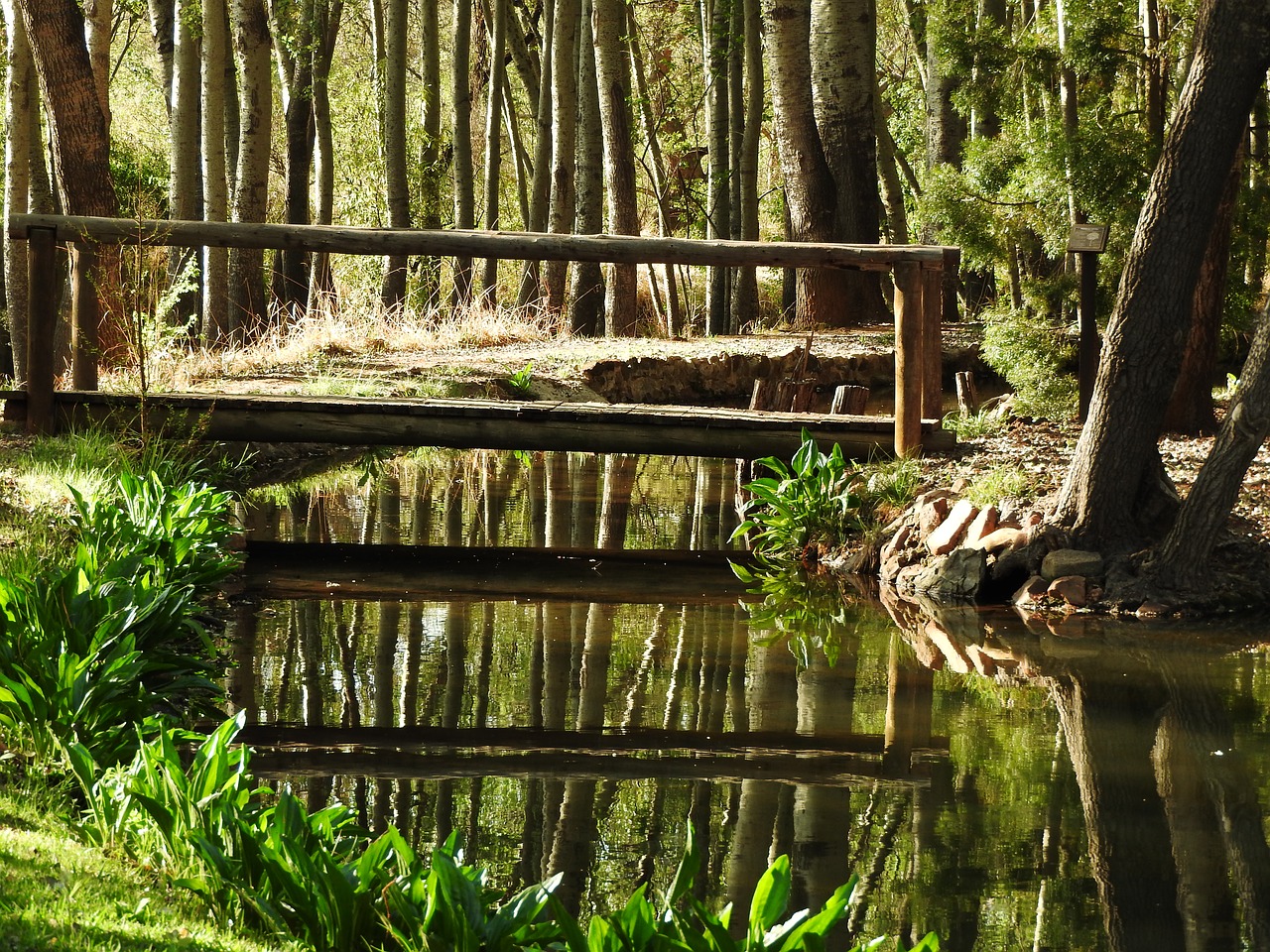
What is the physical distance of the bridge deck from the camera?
9328mm

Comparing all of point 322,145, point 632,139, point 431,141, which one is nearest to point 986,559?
point 322,145

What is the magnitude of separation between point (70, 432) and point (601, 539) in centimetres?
338

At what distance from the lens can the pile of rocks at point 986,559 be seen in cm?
788

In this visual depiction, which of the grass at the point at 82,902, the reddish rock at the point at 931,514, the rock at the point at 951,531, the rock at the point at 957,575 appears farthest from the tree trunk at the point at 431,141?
the grass at the point at 82,902

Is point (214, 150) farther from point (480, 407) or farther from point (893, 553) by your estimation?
point (893, 553)

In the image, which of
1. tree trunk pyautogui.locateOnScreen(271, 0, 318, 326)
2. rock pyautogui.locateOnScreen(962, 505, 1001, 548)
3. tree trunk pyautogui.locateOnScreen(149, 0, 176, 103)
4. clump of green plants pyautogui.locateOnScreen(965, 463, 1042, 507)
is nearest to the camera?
rock pyautogui.locateOnScreen(962, 505, 1001, 548)

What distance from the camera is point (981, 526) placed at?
27.4 ft

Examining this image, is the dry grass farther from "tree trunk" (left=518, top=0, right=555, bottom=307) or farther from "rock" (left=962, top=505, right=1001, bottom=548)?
"rock" (left=962, top=505, right=1001, bottom=548)

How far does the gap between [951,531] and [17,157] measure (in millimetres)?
9554

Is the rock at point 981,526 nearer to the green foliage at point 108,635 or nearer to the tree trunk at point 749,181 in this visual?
the green foliage at point 108,635

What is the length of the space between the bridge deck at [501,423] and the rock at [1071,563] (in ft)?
5.19

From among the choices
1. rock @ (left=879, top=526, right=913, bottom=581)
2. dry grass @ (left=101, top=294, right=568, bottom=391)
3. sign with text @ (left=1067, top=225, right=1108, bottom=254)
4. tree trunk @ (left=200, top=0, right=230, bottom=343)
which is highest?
tree trunk @ (left=200, top=0, right=230, bottom=343)

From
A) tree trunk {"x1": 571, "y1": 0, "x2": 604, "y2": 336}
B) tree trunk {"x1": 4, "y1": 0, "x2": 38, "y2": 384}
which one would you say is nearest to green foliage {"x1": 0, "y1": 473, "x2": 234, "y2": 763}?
tree trunk {"x1": 4, "y1": 0, "x2": 38, "y2": 384}

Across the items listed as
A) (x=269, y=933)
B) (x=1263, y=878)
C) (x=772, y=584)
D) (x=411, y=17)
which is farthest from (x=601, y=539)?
(x=411, y=17)
